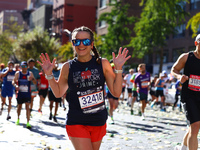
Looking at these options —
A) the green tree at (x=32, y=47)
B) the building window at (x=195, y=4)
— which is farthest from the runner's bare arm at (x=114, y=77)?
the green tree at (x=32, y=47)

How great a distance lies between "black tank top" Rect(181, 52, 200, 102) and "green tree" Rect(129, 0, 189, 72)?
1006 inches

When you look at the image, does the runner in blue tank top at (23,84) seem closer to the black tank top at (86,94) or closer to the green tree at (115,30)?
the black tank top at (86,94)

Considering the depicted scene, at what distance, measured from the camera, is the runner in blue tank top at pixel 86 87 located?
12.9 ft

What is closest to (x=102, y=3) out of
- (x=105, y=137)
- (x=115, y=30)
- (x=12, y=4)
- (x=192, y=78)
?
(x=115, y=30)

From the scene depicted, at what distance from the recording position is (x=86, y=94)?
3986 mm

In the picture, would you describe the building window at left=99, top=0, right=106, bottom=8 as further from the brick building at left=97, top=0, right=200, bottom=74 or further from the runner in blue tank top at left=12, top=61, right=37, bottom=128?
the runner in blue tank top at left=12, top=61, right=37, bottom=128

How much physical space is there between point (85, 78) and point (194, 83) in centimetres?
199

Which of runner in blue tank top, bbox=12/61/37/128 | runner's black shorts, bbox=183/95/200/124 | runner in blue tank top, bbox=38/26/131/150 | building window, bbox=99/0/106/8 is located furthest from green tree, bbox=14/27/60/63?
runner in blue tank top, bbox=38/26/131/150

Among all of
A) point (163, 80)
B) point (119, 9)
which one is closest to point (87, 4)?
point (119, 9)

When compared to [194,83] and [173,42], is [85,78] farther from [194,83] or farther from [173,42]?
[173,42]

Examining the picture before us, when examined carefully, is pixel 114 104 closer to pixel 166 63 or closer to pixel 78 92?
pixel 78 92

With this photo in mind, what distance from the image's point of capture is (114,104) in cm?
1270

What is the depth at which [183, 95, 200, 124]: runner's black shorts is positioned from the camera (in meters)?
5.18

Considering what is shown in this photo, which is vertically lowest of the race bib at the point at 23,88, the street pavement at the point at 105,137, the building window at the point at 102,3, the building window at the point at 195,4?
the street pavement at the point at 105,137
